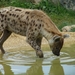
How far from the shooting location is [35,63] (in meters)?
7.22

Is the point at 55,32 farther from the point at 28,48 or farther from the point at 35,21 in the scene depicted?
the point at 28,48

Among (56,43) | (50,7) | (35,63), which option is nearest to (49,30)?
(56,43)

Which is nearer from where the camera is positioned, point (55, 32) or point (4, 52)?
point (55, 32)

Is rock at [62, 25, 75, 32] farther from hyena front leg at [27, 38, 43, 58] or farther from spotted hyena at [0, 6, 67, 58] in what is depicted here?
hyena front leg at [27, 38, 43, 58]

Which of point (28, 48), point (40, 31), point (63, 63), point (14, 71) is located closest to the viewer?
point (14, 71)

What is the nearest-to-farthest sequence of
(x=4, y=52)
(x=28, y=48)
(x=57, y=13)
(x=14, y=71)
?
(x=14, y=71)
(x=4, y=52)
(x=28, y=48)
(x=57, y=13)

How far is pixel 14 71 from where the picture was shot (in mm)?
6551

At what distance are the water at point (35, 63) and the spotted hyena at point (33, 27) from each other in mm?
271

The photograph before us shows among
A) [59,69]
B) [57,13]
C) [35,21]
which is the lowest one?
[57,13]

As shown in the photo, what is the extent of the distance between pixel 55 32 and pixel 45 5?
25.3ft

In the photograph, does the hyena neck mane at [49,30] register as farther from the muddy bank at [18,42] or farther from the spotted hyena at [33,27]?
the muddy bank at [18,42]

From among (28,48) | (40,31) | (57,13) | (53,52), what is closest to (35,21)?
(40,31)

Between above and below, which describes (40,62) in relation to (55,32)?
below

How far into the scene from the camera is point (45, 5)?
15.1m
